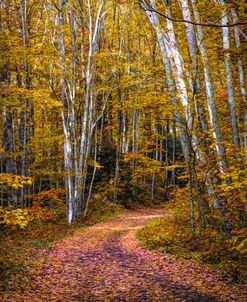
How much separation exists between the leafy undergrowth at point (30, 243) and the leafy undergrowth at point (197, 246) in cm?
315

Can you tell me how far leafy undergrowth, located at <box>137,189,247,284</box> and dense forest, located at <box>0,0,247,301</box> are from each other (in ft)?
0.12

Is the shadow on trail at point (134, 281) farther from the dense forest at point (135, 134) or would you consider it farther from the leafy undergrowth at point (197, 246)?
the leafy undergrowth at point (197, 246)

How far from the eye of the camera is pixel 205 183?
8.51 m

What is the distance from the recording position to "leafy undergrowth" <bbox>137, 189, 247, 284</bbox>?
6.44 meters

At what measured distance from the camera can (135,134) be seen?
22797mm

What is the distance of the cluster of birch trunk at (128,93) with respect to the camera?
26.4 ft

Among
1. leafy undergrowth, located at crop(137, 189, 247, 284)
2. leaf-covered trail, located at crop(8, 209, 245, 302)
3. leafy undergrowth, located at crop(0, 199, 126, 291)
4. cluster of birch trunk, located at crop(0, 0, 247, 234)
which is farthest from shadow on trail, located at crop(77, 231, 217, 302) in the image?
cluster of birch trunk, located at crop(0, 0, 247, 234)

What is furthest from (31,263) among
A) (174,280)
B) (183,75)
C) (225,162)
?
(183,75)

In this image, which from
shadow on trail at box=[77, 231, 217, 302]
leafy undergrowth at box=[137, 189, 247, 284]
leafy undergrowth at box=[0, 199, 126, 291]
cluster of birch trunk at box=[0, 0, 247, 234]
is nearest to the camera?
shadow on trail at box=[77, 231, 217, 302]

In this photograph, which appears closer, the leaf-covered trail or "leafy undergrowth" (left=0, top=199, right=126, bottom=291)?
the leaf-covered trail

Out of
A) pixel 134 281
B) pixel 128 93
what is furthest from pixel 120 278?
pixel 128 93

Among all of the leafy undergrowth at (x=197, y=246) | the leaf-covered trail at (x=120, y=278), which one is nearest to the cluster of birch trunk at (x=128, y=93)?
the leafy undergrowth at (x=197, y=246)

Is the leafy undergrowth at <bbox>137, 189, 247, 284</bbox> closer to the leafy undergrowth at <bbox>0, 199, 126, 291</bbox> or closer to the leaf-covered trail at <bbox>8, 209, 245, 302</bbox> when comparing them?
the leaf-covered trail at <bbox>8, 209, 245, 302</bbox>

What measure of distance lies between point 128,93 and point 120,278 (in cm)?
1618
